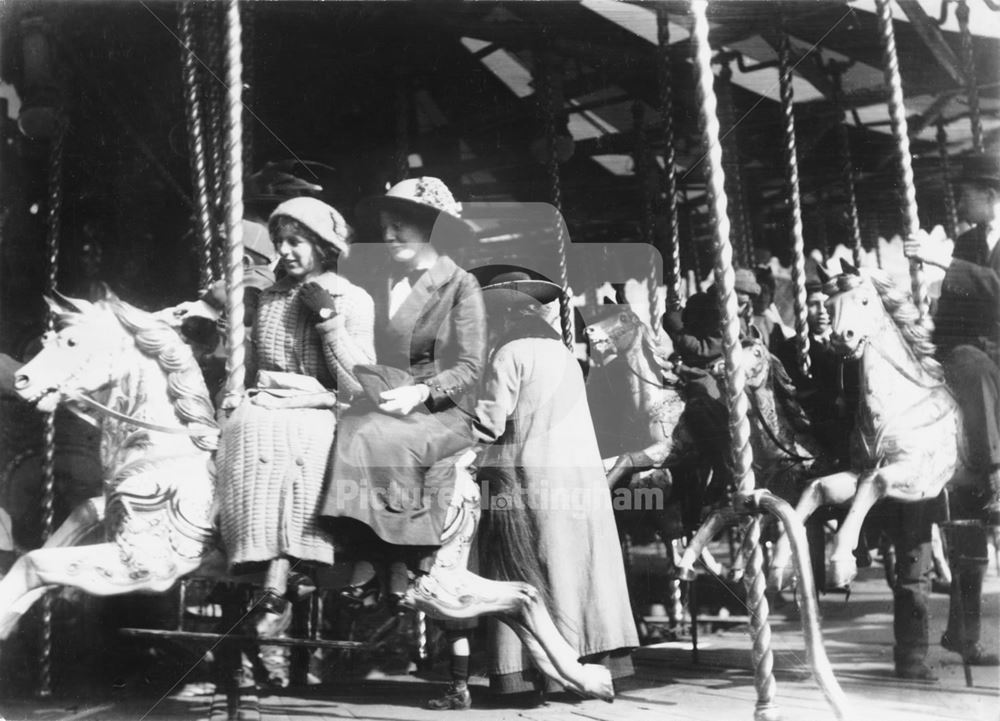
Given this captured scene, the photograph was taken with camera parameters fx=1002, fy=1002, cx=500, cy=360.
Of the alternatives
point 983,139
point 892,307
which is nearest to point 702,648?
point 892,307

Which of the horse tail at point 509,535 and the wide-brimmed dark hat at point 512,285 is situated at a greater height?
the wide-brimmed dark hat at point 512,285

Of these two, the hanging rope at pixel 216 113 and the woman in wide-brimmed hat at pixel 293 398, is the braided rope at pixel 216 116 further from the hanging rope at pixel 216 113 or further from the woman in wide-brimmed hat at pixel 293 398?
the woman in wide-brimmed hat at pixel 293 398

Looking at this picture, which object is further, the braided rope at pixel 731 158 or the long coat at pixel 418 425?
the braided rope at pixel 731 158

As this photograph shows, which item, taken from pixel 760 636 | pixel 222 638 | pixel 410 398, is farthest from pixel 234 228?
pixel 760 636

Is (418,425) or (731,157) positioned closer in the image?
(418,425)

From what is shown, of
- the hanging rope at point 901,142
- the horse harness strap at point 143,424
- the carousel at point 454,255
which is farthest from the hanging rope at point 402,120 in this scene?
the hanging rope at point 901,142

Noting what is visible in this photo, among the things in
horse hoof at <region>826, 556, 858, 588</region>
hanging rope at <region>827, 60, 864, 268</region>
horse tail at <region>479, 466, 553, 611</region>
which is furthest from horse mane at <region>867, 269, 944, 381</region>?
horse tail at <region>479, 466, 553, 611</region>

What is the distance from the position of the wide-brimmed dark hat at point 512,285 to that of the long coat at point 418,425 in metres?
0.20

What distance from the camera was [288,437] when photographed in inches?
137

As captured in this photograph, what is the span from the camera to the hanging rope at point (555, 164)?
425cm

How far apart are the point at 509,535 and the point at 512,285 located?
97 cm

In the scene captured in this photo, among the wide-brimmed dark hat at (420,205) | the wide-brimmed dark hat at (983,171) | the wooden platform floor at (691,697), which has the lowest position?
the wooden platform floor at (691,697)

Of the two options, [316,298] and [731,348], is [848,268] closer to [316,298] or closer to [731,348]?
[731,348]

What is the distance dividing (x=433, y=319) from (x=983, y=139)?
269 centimetres
